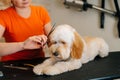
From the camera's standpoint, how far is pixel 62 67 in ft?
3.40

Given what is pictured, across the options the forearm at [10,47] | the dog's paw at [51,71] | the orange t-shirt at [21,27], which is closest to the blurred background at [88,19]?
the orange t-shirt at [21,27]

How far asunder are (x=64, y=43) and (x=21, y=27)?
42cm

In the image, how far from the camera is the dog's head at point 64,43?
101 cm

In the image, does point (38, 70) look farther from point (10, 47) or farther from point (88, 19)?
point (88, 19)

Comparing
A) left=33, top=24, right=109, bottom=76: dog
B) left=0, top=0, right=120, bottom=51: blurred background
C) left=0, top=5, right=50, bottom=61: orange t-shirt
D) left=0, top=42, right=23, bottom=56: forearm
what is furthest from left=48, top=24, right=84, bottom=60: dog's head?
left=0, top=0, right=120, bottom=51: blurred background

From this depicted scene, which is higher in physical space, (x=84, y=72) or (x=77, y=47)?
(x=77, y=47)

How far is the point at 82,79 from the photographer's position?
954mm

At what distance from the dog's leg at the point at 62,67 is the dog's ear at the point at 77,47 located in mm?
33

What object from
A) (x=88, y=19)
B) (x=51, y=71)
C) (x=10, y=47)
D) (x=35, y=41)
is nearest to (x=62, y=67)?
(x=51, y=71)

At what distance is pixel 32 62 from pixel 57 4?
984 millimetres

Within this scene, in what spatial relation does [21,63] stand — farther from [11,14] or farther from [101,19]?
[101,19]

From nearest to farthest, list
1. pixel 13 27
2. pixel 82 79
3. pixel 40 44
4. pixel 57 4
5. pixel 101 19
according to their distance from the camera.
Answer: pixel 82 79
pixel 40 44
pixel 13 27
pixel 101 19
pixel 57 4

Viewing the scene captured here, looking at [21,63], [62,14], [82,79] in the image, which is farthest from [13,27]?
[62,14]

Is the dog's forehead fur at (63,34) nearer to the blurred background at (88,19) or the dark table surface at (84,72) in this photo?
the dark table surface at (84,72)
